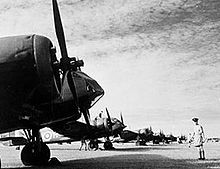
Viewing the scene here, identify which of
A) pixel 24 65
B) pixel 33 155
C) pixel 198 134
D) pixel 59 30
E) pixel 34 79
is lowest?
pixel 33 155

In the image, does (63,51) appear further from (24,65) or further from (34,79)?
(24,65)

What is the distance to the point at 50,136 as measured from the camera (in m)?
39.2

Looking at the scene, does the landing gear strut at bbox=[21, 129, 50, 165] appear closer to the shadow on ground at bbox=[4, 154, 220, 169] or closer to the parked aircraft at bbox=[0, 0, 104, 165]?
→ the shadow on ground at bbox=[4, 154, 220, 169]

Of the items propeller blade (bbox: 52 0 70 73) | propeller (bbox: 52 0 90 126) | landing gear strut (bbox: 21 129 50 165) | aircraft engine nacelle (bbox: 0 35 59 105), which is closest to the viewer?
aircraft engine nacelle (bbox: 0 35 59 105)

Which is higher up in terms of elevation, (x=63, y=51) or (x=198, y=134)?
(x=63, y=51)

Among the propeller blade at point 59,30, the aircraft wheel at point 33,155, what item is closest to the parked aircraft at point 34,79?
the propeller blade at point 59,30

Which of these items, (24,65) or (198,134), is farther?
(198,134)

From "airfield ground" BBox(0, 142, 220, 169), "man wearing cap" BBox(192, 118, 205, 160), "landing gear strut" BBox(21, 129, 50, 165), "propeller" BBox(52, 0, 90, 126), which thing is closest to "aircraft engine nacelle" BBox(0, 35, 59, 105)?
"propeller" BBox(52, 0, 90, 126)

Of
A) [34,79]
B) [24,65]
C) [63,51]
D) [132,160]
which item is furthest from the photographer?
[132,160]

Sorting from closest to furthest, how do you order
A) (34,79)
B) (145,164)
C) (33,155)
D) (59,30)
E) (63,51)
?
(34,79) → (63,51) → (59,30) → (145,164) → (33,155)

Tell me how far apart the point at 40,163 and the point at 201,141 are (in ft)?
27.0

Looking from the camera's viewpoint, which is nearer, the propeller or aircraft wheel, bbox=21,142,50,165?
the propeller

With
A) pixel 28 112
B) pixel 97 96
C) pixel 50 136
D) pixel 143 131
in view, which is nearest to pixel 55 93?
pixel 28 112

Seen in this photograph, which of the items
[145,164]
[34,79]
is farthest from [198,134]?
[34,79]
